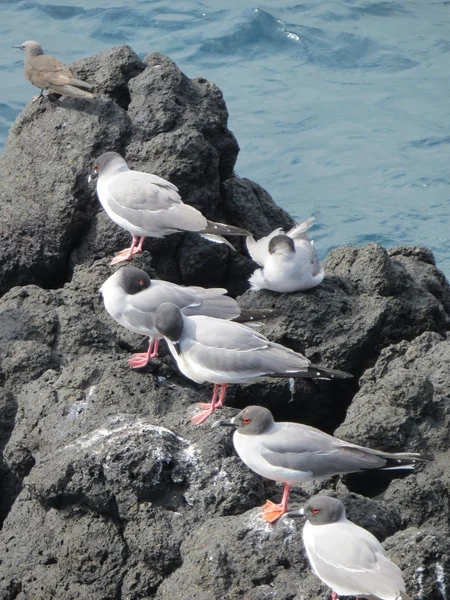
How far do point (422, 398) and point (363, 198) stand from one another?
8597mm

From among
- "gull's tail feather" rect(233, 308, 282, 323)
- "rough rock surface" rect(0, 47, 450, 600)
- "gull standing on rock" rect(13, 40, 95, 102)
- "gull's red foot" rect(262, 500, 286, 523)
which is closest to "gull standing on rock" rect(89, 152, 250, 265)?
"rough rock surface" rect(0, 47, 450, 600)

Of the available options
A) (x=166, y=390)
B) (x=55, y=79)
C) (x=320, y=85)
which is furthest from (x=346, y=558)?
(x=320, y=85)

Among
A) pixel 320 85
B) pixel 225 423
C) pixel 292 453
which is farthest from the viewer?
pixel 320 85

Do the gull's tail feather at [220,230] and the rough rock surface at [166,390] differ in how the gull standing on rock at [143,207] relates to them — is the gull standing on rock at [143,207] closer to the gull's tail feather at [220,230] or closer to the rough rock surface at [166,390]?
the gull's tail feather at [220,230]

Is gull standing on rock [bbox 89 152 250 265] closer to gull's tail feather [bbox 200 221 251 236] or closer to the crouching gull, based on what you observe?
gull's tail feather [bbox 200 221 251 236]

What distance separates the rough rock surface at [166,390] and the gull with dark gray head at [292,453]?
17 centimetres

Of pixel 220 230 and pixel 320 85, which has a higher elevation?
pixel 220 230

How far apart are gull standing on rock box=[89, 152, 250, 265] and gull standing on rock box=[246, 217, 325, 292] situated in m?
0.45

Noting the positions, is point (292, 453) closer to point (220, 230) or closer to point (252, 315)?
point (252, 315)

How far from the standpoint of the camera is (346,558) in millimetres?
4215

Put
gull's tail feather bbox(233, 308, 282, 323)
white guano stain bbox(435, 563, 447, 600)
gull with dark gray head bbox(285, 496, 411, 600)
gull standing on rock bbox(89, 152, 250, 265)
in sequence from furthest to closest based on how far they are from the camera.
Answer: gull standing on rock bbox(89, 152, 250, 265), gull's tail feather bbox(233, 308, 282, 323), white guano stain bbox(435, 563, 447, 600), gull with dark gray head bbox(285, 496, 411, 600)

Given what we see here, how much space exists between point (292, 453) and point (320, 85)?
12.5 meters

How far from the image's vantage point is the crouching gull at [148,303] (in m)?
6.24

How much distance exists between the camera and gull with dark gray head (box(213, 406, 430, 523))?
4.92m
